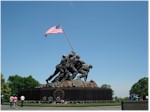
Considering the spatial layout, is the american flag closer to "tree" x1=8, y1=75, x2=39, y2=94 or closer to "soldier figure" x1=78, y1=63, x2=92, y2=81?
"soldier figure" x1=78, y1=63, x2=92, y2=81

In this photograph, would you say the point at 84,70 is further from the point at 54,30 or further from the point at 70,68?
the point at 54,30

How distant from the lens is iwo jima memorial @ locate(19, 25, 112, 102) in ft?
103

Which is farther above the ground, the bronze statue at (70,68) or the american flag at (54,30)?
the american flag at (54,30)

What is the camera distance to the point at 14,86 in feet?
278

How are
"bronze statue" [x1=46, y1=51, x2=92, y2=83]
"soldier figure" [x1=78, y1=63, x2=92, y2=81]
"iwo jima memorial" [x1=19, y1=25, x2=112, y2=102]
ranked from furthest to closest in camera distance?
"soldier figure" [x1=78, y1=63, x2=92, y2=81] → "bronze statue" [x1=46, y1=51, x2=92, y2=83] → "iwo jima memorial" [x1=19, y1=25, x2=112, y2=102]

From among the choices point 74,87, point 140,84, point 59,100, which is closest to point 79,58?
point 74,87

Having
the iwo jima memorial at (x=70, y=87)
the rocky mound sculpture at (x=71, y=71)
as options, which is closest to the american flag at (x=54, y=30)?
the iwo jima memorial at (x=70, y=87)

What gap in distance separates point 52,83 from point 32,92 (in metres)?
2.53

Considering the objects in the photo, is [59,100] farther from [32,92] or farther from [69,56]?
[69,56]

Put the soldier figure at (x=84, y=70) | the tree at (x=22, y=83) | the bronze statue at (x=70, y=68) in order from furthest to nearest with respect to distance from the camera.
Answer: the tree at (x=22, y=83)
the soldier figure at (x=84, y=70)
the bronze statue at (x=70, y=68)

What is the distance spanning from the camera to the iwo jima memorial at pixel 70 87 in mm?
31328

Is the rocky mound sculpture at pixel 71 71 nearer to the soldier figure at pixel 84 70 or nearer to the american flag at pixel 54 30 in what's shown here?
the soldier figure at pixel 84 70

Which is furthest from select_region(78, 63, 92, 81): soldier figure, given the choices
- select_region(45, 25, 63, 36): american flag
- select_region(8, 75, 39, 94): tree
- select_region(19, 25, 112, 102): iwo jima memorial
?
select_region(8, 75, 39, 94): tree

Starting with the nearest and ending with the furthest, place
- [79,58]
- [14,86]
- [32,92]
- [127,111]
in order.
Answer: [127,111]
[32,92]
[79,58]
[14,86]
